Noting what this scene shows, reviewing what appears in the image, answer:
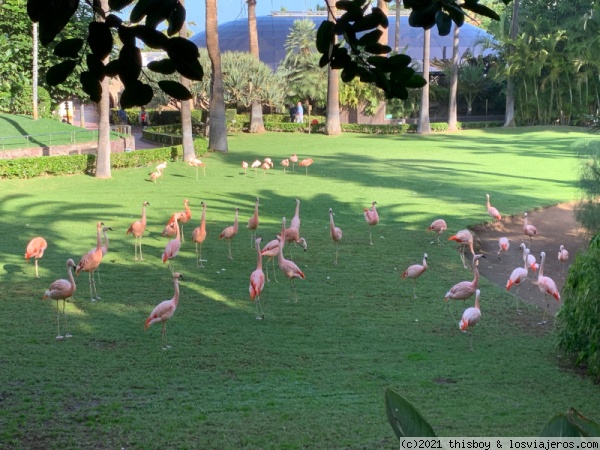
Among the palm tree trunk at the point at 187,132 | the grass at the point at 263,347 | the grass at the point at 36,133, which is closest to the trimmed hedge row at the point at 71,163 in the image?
the palm tree trunk at the point at 187,132

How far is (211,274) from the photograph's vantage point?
13.3 meters

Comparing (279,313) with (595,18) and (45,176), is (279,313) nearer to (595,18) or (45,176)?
(45,176)

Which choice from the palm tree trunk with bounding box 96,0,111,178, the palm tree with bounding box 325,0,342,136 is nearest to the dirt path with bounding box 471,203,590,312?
the palm tree trunk with bounding box 96,0,111,178

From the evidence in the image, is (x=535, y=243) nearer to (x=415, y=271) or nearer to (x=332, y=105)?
(x=415, y=271)

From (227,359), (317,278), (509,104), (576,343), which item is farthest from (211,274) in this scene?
(509,104)

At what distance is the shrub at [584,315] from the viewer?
29.1 feet

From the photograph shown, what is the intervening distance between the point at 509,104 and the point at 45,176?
115ft

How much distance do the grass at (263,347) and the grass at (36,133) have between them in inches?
379

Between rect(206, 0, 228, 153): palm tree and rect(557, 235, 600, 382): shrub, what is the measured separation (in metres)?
26.2

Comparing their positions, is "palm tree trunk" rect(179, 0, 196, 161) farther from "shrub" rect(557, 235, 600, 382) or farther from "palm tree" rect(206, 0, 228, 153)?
"shrub" rect(557, 235, 600, 382)

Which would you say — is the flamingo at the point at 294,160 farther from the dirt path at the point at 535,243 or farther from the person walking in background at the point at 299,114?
the person walking in background at the point at 299,114

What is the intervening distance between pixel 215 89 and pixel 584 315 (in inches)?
1080

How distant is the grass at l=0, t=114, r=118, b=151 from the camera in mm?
29312

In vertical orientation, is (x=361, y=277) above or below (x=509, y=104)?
below
